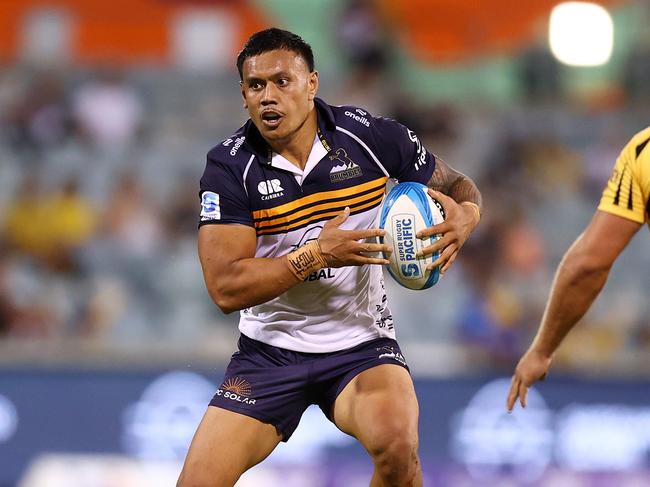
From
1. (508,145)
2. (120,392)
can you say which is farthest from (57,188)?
(508,145)

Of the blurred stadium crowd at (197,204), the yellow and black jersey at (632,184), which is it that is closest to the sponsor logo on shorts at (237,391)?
the yellow and black jersey at (632,184)

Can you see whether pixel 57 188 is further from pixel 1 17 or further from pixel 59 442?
pixel 1 17

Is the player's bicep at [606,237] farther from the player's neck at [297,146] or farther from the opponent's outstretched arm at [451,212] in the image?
the player's neck at [297,146]

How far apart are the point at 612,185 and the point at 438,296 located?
5.05m

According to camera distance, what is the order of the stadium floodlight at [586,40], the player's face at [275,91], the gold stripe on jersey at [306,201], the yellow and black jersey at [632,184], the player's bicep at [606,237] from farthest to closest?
the stadium floodlight at [586,40] < the gold stripe on jersey at [306,201] < the player's face at [275,91] < the player's bicep at [606,237] < the yellow and black jersey at [632,184]

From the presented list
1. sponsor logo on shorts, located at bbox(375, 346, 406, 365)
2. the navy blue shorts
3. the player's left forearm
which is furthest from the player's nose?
sponsor logo on shorts, located at bbox(375, 346, 406, 365)

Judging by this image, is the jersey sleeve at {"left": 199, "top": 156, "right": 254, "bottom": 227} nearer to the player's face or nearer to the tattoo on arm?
the player's face

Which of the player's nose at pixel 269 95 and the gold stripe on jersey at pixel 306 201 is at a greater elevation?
the player's nose at pixel 269 95

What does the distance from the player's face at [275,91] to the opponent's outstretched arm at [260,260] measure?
1.46 feet

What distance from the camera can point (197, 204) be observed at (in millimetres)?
10391

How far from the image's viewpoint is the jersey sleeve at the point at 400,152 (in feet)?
17.9

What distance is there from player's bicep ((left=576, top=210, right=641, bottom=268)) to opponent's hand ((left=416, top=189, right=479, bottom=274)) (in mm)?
628

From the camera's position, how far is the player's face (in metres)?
5.18

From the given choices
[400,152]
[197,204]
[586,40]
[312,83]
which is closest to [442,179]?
[400,152]
